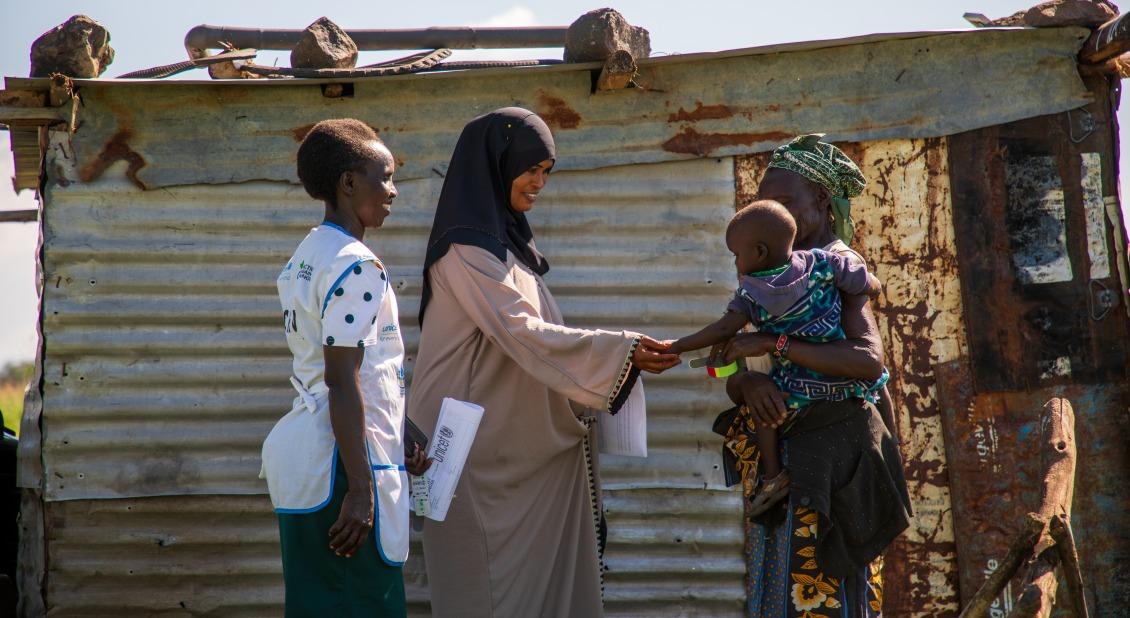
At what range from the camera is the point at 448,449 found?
131 inches

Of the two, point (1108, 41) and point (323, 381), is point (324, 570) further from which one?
point (1108, 41)


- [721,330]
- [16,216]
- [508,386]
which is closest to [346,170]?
[508,386]

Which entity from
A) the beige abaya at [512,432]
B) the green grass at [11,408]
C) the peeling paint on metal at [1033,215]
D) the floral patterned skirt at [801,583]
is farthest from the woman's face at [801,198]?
the green grass at [11,408]

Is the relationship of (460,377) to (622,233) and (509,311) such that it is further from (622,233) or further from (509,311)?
(622,233)

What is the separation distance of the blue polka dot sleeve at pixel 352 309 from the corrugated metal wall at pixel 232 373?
1949mm

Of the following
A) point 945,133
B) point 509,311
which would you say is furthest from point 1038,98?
Answer: point 509,311

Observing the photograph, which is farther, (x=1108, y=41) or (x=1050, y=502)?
(x=1108, y=41)

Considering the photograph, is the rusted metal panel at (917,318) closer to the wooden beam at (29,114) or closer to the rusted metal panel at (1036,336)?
the rusted metal panel at (1036,336)

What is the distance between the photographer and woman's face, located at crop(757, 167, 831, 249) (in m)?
3.46

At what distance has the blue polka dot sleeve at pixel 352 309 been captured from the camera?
2768 millimetres

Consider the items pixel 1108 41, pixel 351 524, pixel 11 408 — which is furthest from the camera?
pixel 11 408

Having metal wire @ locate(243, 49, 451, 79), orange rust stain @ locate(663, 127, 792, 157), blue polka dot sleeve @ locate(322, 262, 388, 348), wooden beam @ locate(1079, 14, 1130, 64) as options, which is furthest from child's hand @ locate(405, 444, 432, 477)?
wooden beam @ locate(1079, 14, 1130, 64)

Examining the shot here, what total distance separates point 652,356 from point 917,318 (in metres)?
1.77

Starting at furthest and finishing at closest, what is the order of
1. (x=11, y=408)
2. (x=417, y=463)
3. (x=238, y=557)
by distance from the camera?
(x=11, y=408) → (x=238, y=557) → (x=417, y=463)
